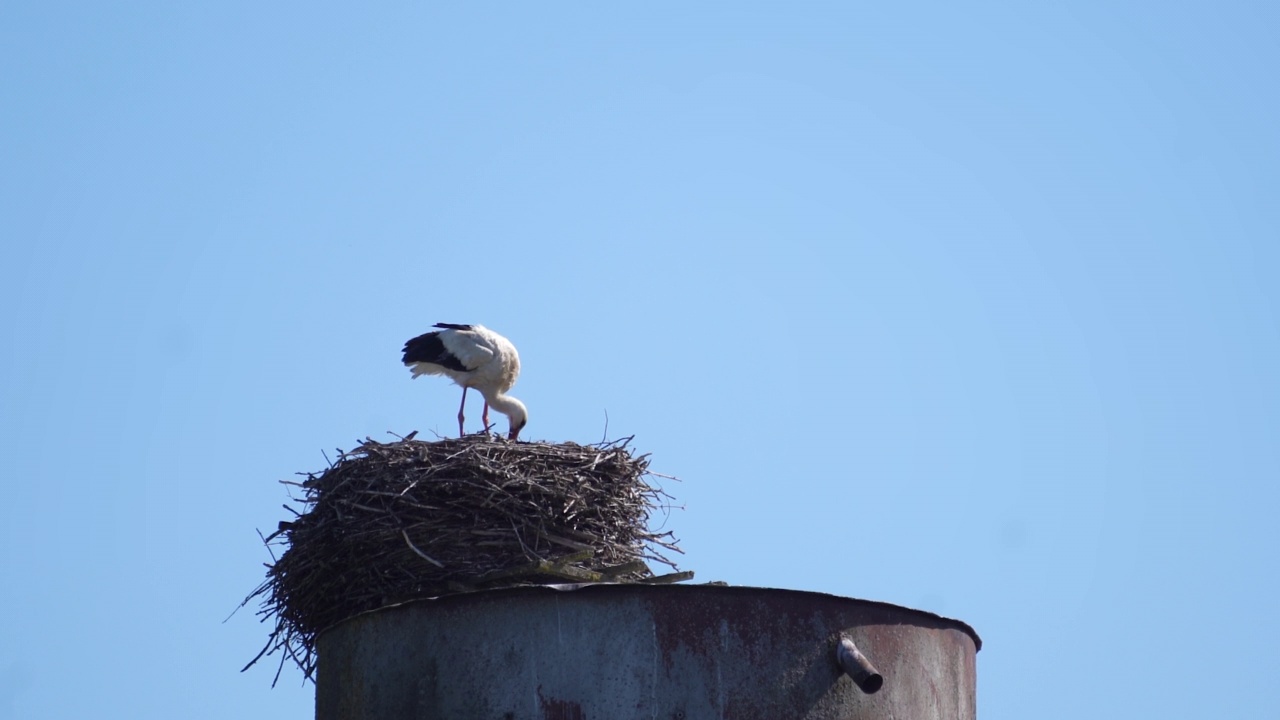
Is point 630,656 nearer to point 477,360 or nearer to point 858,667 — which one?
point 858,667

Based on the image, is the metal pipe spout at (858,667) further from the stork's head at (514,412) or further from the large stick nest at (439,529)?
the stork's head at (514,412)

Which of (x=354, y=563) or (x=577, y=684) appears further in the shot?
(x=354, y=563)

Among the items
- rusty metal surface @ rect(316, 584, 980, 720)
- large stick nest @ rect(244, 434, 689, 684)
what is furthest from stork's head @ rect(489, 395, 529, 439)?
rusty metal surface @ rect(316, 584, 980, 720)

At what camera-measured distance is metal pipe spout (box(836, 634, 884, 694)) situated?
8.05 metres

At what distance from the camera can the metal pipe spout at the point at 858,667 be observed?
8.05 m

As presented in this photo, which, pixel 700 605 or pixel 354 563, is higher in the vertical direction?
pixel 354 563

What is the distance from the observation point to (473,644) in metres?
8.16

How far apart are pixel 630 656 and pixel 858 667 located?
1.23 m

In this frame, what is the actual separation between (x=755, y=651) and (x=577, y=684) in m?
1.00

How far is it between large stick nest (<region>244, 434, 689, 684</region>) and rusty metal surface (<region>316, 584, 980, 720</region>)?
99 centimetres

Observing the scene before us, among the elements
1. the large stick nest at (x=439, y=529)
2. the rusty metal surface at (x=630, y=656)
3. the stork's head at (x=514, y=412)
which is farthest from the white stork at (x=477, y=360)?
the rusty metal surface at (x=630, y=656)

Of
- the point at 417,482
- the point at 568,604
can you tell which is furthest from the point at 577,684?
the point at 417,482

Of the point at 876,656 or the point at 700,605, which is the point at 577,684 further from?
the point at 876,656

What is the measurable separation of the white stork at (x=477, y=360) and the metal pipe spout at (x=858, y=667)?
6.13m
